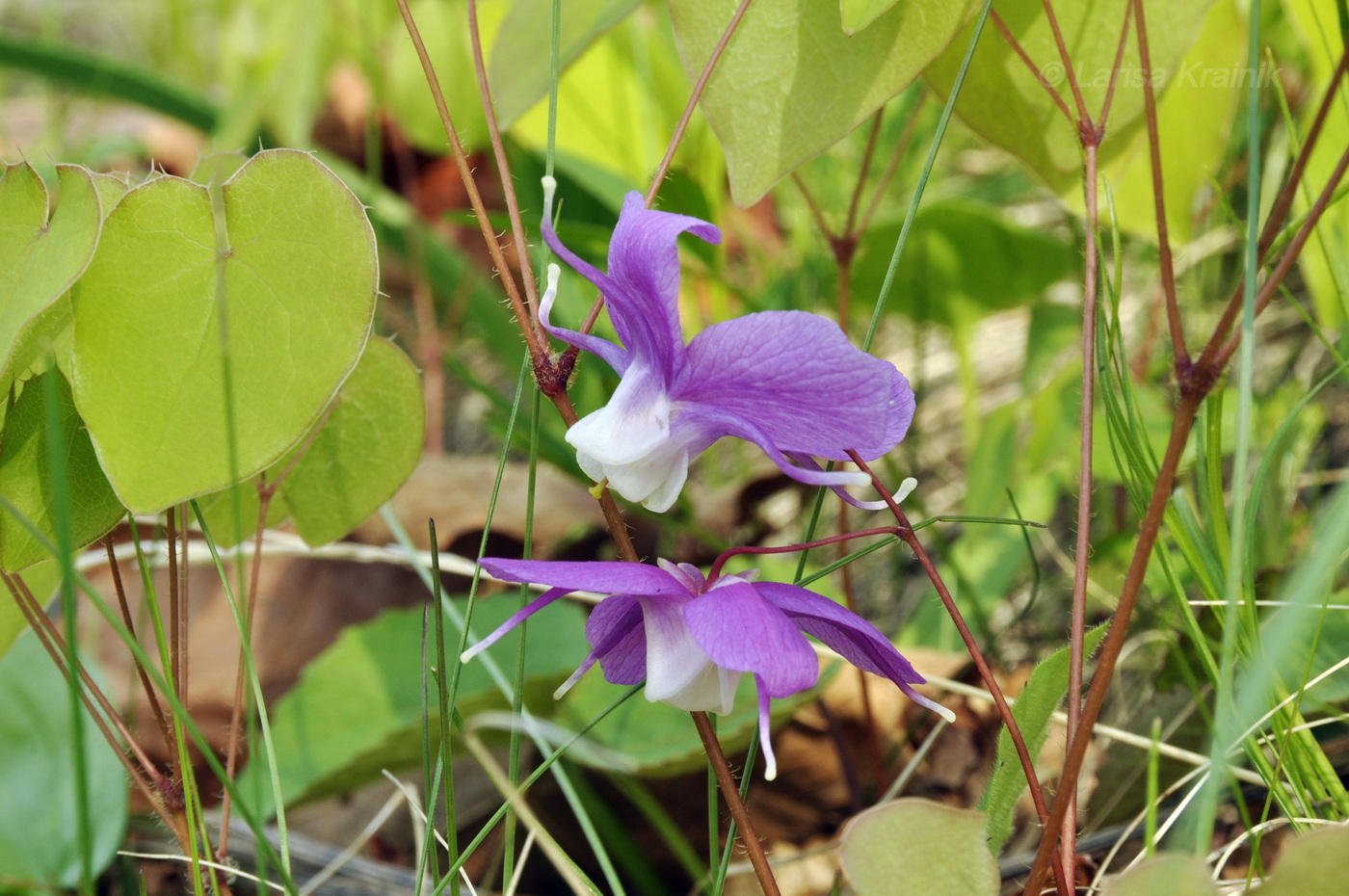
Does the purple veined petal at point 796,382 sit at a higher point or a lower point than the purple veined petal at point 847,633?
higher

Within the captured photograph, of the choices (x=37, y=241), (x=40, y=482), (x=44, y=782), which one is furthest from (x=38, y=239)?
(x=44, y=782)

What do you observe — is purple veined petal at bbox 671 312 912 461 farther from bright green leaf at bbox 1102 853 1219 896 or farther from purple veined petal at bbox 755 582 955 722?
bright green leaf at bbox 1102 853 1219 896

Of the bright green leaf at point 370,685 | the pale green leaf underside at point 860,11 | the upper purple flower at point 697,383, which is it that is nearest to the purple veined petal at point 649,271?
the upper purple flower at point 697,383

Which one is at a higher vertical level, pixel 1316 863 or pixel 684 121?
pixel 684 121

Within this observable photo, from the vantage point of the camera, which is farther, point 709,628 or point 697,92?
point 697,92

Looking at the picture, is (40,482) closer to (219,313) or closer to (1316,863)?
(219,313)

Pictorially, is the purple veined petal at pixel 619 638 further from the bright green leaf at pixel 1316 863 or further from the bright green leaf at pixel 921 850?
the bright green leaf at pixel 1316 863

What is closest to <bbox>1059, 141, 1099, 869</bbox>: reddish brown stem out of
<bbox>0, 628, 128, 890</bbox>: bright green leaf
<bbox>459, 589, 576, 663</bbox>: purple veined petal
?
<bbox>459, 589, 576, 663</bbox>: purple veined petal

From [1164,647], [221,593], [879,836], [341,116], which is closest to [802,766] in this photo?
[1164,647]
